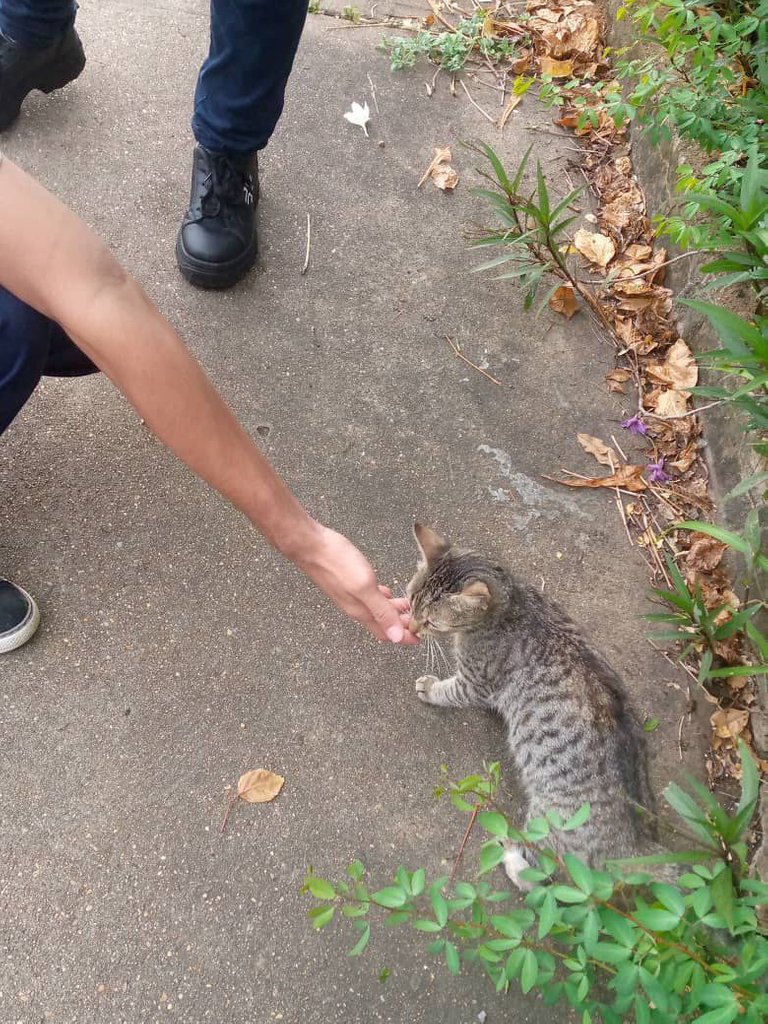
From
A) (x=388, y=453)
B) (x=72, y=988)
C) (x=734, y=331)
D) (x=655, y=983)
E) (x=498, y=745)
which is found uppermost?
(x=734, y=331)

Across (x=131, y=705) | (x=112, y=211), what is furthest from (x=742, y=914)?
(x=112, y=211)

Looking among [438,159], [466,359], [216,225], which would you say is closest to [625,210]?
[438,159]

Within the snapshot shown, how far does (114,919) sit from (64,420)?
1526mm

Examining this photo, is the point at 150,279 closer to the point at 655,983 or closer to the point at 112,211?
the point at 112,211

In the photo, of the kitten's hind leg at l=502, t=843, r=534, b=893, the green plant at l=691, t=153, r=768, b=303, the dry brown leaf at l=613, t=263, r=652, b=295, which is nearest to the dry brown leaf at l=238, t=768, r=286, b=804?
the kitten's hind leg at l=502, t=843, r=534, b=893

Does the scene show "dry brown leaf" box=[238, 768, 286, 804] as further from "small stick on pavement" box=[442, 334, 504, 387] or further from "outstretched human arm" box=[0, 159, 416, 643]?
"small stick on pavement" box=[442, 334, 504, 387]

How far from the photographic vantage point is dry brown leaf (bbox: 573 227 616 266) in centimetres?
312

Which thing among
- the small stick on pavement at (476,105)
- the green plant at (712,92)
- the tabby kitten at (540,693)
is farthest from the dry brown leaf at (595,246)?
the tabby kitten at (540,693)

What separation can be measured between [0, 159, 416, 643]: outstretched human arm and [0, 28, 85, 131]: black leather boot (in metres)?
1.91

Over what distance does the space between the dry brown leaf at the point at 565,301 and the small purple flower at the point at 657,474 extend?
0.75 meters

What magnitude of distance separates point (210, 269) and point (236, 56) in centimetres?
70

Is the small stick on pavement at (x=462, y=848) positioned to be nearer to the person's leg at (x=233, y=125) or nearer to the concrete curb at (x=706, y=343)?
the concrete curb at (x=706, y=343)

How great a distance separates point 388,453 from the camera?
2652mm

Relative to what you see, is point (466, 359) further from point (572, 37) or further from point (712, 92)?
point (572, 37)
